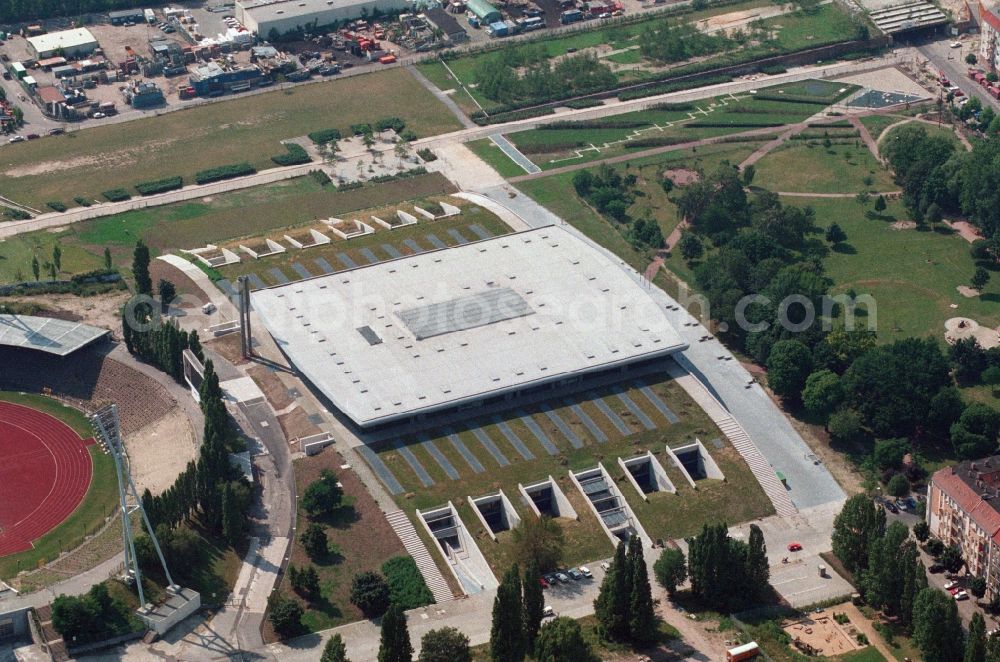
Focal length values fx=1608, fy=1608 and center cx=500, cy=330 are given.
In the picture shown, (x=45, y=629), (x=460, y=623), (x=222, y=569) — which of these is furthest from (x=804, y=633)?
(x=45, y=629)

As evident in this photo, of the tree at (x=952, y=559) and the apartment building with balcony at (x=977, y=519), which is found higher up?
the apartment building with balcony at (x=977, y=519)

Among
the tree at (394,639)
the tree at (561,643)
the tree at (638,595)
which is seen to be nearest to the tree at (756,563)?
the tree at (638,595)

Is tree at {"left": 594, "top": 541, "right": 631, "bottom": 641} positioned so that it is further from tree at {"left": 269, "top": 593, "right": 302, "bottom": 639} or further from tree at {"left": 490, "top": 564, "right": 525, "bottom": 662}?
tree at {"left": 269, "top": 593, "right": 302, "bottom": 639}

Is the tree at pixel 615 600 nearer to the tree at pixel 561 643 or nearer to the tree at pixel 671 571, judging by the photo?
the tree at pixel 561 643

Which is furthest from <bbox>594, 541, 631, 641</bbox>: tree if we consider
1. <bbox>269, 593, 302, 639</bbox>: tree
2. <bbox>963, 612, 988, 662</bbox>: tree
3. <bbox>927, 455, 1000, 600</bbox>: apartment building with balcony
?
<bbox>927, 455, 1000, 600</bbox>: apartment building with balcony

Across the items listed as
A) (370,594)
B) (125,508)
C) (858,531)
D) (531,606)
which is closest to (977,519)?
(858,531)
